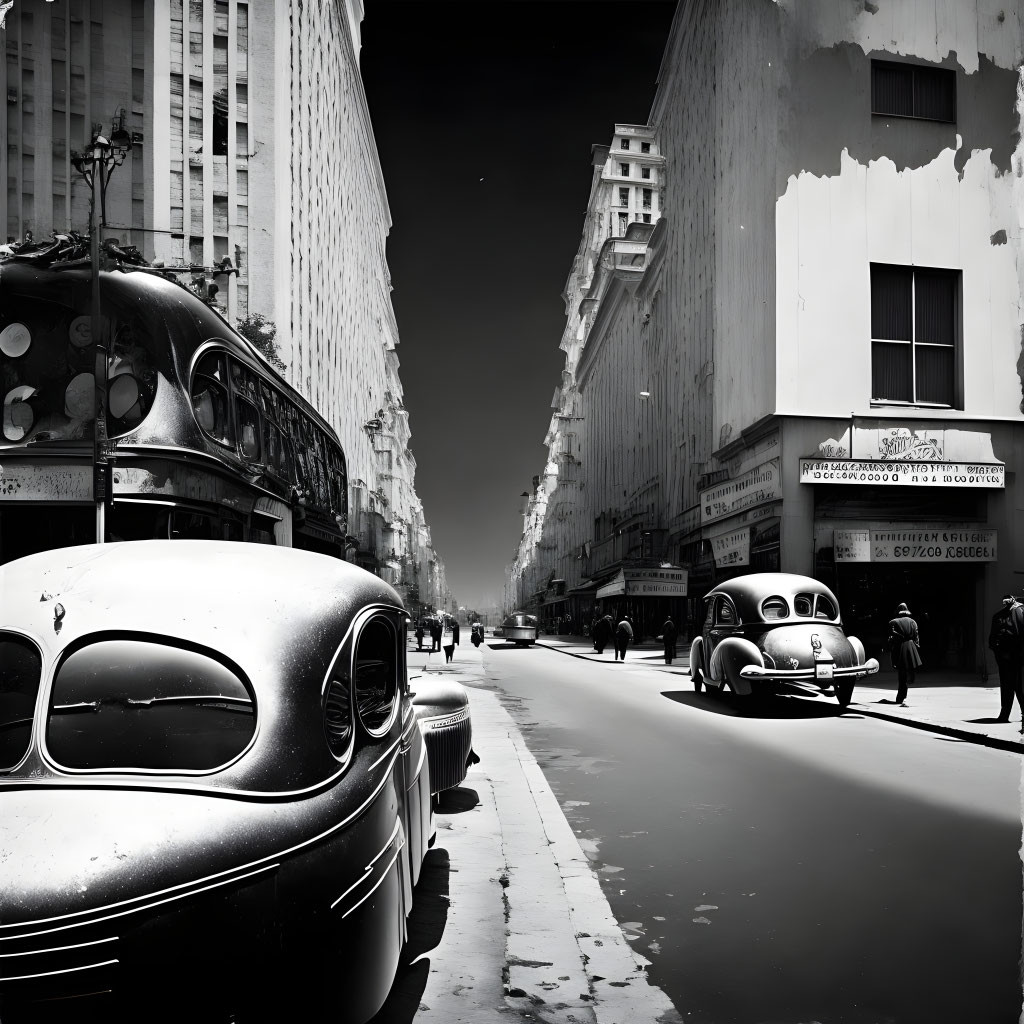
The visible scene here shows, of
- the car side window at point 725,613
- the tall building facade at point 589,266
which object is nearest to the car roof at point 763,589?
the car side window at point 725,613

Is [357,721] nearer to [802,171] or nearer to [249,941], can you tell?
[249,941]

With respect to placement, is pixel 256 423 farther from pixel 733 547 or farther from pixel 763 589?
pixel 733 547

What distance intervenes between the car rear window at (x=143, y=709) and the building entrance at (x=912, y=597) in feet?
75.6

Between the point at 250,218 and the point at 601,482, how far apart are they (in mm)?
38134

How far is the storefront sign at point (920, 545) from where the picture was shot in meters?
23.5

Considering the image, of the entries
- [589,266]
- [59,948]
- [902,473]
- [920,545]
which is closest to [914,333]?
[902,473]

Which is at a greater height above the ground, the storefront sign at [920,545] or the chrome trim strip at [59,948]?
the storefront sign at [920,545]

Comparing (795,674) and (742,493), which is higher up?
(742,493)

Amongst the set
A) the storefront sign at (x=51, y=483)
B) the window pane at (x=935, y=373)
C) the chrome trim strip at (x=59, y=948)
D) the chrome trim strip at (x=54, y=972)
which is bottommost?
the chrome trim strip at (x=54, y=972)

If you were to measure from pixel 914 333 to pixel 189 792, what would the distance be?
25.5m


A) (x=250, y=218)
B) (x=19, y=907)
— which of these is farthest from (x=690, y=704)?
(x=250, y=218)

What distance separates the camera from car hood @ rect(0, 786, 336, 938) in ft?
8.32

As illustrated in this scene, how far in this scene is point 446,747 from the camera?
6.79m

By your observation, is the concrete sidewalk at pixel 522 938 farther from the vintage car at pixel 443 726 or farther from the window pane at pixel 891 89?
the window pane at pixel 891 89
